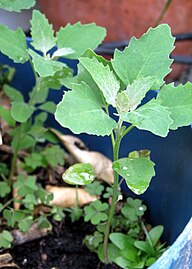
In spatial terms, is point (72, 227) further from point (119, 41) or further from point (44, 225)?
point (119, 41)

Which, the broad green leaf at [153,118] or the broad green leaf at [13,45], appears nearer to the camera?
the broad green leaf at [153,118]

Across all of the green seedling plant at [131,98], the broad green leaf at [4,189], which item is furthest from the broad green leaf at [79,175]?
the broad green leaf at [4,189]

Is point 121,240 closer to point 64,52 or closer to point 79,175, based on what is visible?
point 79,175

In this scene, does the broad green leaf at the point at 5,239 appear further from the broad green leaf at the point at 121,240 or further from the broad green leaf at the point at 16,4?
the broad green leaf at the point at 16,4

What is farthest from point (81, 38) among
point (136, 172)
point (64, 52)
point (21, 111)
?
point (136, 172)

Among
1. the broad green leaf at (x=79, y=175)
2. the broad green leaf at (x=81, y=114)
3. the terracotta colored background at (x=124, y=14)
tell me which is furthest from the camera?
the terracotta colored background at (x=124, y=14)

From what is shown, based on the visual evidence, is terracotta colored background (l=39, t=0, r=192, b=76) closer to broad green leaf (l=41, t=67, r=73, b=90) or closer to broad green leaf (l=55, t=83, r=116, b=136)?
broad green leaf (l=41, t=67, r=73, b=90)
